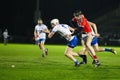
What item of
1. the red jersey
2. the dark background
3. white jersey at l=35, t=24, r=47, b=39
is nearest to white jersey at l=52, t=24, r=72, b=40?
the red jersey

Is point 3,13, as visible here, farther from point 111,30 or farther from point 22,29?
point 111,30

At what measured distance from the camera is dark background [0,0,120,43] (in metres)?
60.2

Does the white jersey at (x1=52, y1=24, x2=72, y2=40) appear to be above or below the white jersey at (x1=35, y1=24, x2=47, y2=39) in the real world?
below

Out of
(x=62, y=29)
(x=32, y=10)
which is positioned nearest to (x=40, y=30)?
(x=62, y=29)

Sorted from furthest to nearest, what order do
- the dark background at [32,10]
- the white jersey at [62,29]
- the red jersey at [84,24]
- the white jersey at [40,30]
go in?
the dark background at [32,10] → the white jersey at [40,30] → the red jersey at [84,24] → the white jersey at [62,29]

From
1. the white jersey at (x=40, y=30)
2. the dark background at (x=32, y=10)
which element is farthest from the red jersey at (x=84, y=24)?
the dark background at (x=32, y=10)

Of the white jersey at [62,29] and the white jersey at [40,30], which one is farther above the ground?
the white jersey at [40,30]

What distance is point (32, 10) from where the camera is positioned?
203 feet

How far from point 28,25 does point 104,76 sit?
4897 cm

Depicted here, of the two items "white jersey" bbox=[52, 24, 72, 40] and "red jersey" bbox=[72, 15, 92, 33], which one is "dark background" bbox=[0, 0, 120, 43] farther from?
"white jersey" bbox=[52, 24, 72, 40]

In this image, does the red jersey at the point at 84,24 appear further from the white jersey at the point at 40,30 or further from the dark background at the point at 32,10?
the dark background at the point at 32,10

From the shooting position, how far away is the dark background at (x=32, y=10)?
2372 inches


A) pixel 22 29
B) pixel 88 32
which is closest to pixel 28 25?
pixel 22 29

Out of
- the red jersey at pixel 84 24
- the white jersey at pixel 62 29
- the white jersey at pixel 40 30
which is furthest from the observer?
the white jersey at pixel 40 30
